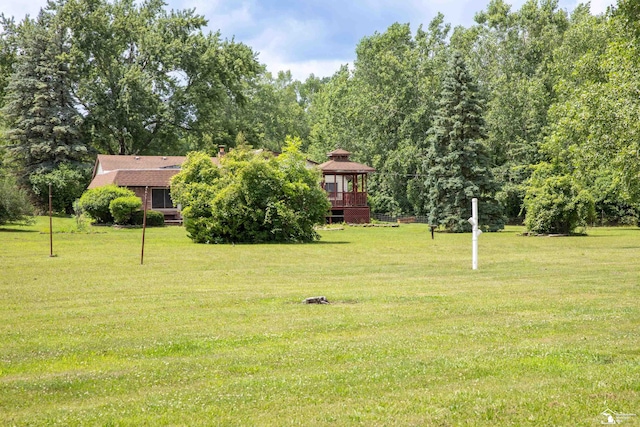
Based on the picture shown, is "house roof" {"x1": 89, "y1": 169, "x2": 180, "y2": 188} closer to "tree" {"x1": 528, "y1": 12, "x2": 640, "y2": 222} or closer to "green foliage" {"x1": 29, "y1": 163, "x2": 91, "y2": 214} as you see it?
"green foliage" {"x1": 29, "y1": 163, "x2": 91, "y2": 214}

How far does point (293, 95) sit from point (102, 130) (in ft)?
198

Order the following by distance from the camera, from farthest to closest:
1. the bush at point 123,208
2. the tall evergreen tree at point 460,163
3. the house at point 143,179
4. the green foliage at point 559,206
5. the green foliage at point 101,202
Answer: the house at point 143,179
the tall evergreen tree at point 460,163
the green foliage at point 101,202
the bush at point 123,208
the green foliage at point 559,206

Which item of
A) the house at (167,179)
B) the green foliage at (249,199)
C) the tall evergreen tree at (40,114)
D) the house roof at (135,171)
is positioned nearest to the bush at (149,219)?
the house roof at (135,171)

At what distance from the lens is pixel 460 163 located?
159 ft

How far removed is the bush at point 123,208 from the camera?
43.7 metres

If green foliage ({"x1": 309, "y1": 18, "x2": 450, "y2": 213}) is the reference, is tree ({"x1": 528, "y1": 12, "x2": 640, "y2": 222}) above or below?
below

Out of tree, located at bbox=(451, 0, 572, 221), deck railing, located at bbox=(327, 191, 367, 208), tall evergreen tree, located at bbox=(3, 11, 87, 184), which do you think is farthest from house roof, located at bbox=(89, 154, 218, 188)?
tree, located at bbox=(451, 0, 572, 221)

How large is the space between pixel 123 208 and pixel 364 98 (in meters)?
30.3

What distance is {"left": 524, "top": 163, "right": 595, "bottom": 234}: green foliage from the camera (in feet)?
131

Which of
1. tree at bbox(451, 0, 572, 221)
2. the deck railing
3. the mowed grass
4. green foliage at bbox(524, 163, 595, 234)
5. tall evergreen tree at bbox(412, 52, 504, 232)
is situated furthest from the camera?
tree at bbox(451, 0, 572, 221)

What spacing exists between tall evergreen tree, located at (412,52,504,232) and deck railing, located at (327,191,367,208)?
27.6ft

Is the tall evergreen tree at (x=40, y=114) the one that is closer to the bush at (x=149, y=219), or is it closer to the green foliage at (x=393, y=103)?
the bush at (x=149, y=219)

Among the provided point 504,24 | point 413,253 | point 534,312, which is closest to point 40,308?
point 534,312

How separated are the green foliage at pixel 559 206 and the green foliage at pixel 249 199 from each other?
12.4 m
